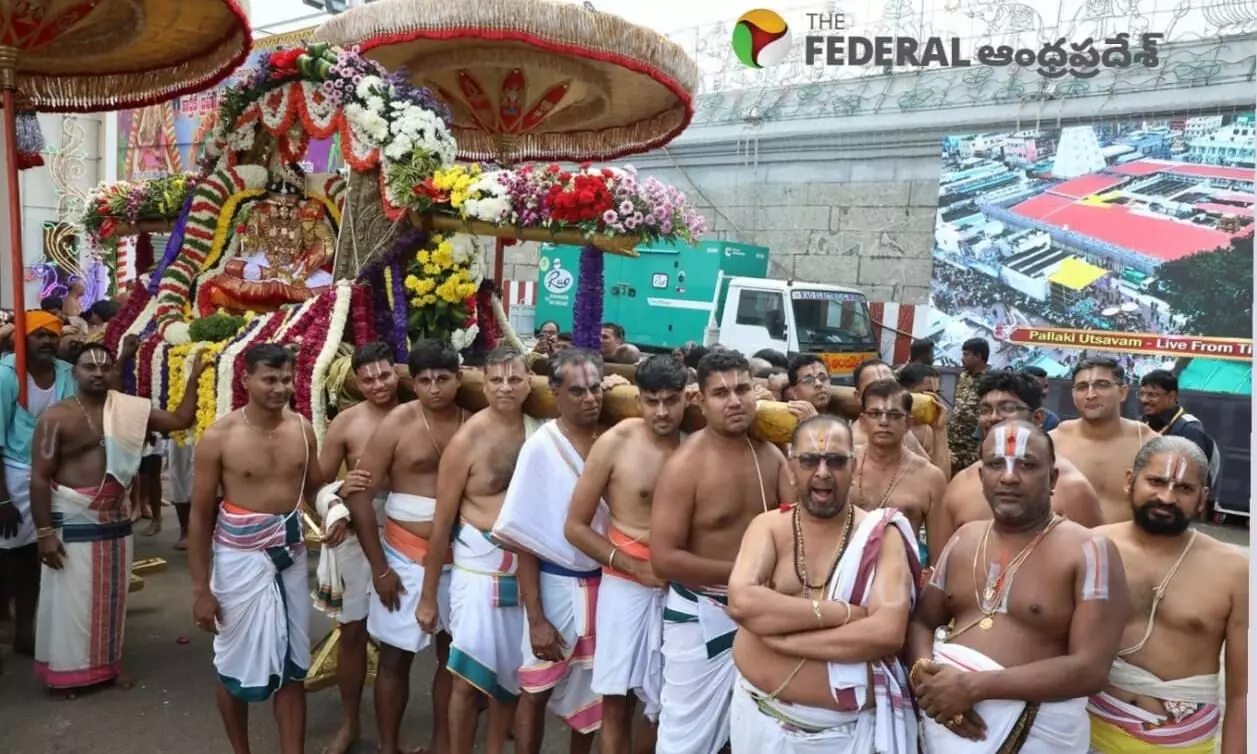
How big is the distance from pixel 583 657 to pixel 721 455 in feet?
3.57

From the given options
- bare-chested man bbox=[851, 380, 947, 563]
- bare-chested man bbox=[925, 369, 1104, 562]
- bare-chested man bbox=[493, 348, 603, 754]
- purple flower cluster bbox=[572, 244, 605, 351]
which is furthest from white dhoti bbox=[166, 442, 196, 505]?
bare-chested man bbox=[925, 369, 1104, 562]

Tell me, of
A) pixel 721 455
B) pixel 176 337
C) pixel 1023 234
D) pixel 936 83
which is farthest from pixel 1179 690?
pixel 936 83

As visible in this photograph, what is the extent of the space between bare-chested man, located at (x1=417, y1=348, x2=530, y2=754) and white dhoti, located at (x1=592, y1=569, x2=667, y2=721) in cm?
48

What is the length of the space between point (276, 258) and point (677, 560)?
15.4 feet

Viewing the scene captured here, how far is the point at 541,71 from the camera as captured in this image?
7.33 m

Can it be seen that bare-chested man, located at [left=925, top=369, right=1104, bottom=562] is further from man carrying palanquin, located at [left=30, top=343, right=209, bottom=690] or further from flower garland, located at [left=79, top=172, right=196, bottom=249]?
flower garland, located at [left=79, top=172, right=196, bottom=249]

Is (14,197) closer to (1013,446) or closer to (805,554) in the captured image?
(805,554)

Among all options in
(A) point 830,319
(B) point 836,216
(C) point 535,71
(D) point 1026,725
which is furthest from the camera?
(B) point 836,216

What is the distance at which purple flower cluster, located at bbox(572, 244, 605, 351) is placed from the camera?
5582 mm

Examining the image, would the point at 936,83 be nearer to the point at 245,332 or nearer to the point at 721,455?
→ the point at 245,332

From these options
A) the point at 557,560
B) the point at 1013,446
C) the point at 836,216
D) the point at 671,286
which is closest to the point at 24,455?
the point at 557,560

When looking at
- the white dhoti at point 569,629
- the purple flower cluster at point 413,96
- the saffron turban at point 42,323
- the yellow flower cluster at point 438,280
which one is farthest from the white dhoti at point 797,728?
the saffron turban at point 42,323

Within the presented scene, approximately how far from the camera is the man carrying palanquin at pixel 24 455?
5.16m

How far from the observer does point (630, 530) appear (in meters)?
3.54
